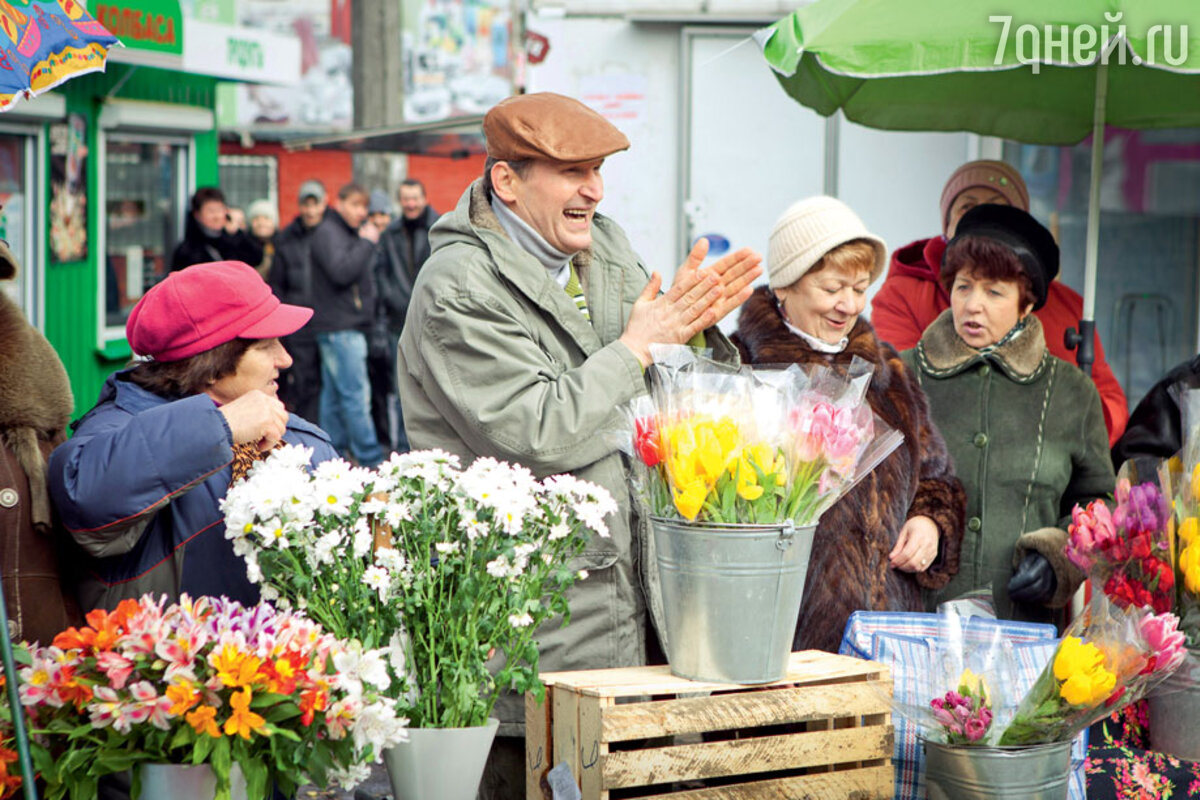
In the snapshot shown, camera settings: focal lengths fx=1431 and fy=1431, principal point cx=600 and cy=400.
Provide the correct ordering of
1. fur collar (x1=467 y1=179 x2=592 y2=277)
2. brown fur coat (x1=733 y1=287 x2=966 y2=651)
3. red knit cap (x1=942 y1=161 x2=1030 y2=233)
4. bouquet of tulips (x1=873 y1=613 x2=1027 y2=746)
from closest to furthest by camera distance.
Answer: bouquet of tulips (x1=873 y1=613 x2=1027 y2=746) < fur collar (x1=467 y1=179 x2=592 y2=277) < brown fur coat (x1=733 y1=287 x2=966 y2=651) < red knit cap (x1=942 y1=161 x2=1030 y2=233)

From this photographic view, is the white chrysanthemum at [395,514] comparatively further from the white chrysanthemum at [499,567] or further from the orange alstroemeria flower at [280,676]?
the orange alstroemeria flower at [280,676]

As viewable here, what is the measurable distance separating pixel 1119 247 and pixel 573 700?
6.27 metres

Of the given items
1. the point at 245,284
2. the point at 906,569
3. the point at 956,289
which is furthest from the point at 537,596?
the point at 956,289

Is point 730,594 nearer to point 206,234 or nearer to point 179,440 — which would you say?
point 179,440

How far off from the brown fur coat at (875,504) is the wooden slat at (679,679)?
53 cm

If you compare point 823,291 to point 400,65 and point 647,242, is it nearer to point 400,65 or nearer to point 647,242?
point 647,242

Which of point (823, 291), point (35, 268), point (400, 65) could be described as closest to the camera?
point (823, 291)

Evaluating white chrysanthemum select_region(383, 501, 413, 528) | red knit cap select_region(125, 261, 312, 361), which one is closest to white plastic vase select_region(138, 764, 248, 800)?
white chrysanthemum select_region(383, 501, 413, 528)

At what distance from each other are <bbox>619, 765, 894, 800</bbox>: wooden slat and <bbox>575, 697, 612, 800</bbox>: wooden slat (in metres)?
0.09

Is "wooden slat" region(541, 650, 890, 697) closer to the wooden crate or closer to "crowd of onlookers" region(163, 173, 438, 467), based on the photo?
the wooden crate

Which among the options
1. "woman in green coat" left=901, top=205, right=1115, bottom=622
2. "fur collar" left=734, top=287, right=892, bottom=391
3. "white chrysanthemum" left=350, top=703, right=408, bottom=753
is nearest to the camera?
"white chrysanthemum" left=350, top=703, right=408, bottom=753

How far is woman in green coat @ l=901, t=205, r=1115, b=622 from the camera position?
3.65 meters

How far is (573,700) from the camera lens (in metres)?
2.29

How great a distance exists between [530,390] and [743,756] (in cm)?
77
